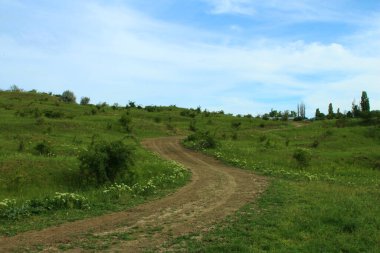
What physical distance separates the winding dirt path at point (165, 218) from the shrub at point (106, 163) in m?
2.96

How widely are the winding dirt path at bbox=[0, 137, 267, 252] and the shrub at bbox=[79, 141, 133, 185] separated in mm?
2958

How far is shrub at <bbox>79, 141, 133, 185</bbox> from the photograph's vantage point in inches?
723

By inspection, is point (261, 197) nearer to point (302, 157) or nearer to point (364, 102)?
point (302, 157)

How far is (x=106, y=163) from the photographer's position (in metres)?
18.6

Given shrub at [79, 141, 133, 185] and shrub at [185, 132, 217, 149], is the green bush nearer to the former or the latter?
shrub at [79, 141, 133, 185]

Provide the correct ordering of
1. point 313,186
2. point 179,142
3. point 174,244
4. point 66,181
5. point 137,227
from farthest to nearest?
point 179,142, point 66,181, point 313,186, point 137,227, point 174,244

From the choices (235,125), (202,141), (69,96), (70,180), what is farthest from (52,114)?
(69,96)

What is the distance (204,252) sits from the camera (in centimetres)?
818

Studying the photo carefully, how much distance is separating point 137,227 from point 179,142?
27.8 meters

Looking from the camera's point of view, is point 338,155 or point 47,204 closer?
point 47,204

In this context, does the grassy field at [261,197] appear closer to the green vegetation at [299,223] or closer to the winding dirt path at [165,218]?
the green vegetation at [299,223]

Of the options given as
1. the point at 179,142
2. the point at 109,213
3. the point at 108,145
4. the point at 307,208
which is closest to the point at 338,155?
the point at 179,142

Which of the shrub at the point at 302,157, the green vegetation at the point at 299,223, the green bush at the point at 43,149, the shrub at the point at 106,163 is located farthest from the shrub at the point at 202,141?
the shrub at the point at 106,163

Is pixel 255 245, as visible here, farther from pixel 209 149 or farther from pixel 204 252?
pixel 209 149
